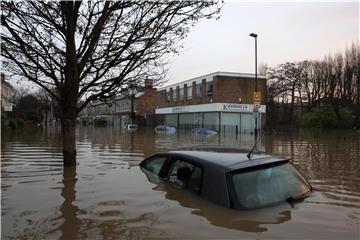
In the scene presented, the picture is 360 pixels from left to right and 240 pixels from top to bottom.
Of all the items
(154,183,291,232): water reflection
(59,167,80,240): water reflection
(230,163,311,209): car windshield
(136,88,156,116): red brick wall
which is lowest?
(59,167,80,240): water reflection

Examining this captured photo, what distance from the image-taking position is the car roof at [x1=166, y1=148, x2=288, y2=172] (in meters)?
5.72

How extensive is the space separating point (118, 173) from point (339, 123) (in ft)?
189

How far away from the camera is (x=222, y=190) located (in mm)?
5617

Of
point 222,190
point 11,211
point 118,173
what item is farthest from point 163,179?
point 118,173

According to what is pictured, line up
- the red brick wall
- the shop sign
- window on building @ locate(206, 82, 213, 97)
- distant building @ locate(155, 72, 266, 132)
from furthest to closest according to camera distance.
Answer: the red brick wall → the shop sign → window on building @ locate(206, 82, 213, 97) → distant building @ locate(155, 72, 266, 132)

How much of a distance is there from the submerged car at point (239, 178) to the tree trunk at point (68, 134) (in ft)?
15.3

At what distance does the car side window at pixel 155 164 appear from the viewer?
7619mm

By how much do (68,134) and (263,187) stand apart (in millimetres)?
6337

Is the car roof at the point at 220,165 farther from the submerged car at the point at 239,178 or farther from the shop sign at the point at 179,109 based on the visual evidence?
the shop sign at the point at 179,109

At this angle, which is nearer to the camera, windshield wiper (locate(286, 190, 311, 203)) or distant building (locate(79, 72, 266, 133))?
windshield wiper (locate(286, 190, 311, 203))

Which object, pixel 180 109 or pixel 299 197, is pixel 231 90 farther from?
pixel 299 197

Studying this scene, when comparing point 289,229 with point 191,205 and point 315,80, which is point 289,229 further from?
point 315,80

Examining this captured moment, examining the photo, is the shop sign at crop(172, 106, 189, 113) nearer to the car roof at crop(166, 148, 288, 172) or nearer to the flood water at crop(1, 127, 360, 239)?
the flood water at crop(1, 127, 360, 239)

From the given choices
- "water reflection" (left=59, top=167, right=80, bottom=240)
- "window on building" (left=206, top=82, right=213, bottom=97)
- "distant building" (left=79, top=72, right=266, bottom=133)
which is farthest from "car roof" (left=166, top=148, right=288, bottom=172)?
"window on building" (left=206, top=82, right=213, bottom=97)
